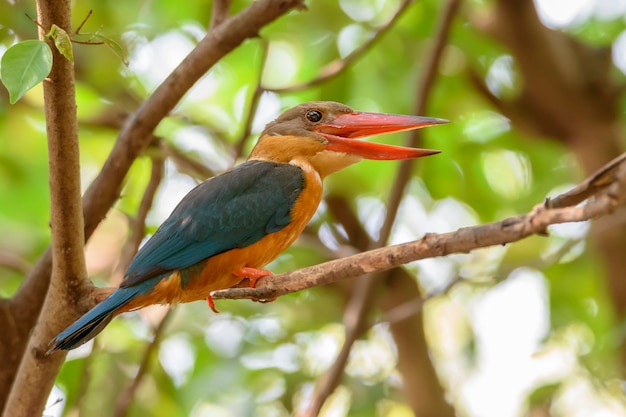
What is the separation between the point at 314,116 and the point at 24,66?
6.82 feet

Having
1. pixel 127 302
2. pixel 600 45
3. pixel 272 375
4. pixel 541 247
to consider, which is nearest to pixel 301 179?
pixel 127 302

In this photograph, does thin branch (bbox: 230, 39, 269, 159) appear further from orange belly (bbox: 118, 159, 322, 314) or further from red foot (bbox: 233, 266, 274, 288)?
red foot (bbox: 233, 266, 274, 288)

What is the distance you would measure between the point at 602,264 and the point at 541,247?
377mm

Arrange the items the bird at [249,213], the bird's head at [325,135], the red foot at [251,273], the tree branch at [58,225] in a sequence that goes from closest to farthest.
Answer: the tree branch at [58,225]
the bird at [249,213]
the red foot at [251,273]
the bird's head at [325,135]

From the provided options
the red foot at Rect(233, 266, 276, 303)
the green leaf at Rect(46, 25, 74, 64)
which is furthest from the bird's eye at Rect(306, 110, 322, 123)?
the green leaf at Rect(46, 25, 74, 64)

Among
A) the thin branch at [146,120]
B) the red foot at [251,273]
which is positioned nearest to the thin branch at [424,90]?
the red foot at [251,273]

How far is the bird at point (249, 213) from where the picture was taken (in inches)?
128

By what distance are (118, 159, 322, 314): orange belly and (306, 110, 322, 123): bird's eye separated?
436mm

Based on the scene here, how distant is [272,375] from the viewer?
205 inches

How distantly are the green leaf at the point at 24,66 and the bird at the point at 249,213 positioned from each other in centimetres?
85

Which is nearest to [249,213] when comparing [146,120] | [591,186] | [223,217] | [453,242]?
[223,217]

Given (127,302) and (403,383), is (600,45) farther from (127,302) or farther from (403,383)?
(127,302)

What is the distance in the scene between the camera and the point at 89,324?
2.85m

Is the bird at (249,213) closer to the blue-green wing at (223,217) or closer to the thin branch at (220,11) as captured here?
the blue-green wing at (223,217)
